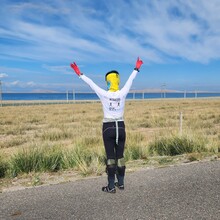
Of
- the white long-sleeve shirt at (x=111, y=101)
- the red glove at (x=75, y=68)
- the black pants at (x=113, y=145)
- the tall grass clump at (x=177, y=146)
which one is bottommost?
the tall grass clump at (x=177, y=146)

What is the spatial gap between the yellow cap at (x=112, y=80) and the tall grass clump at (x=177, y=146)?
13.3 ft

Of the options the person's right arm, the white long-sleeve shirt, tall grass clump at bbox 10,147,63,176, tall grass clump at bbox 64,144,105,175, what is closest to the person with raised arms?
the white long-sleeve shirt

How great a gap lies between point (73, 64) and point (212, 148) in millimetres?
5240

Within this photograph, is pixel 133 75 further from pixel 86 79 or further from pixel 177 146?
pixel 177 146

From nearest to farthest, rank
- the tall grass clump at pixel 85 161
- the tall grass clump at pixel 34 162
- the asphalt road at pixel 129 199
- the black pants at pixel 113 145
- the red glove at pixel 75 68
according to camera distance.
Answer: the asphalt road at pixel 129 199
the black pants at pixel 113 145
the red glove at pixel 75 68
the tall grass clump at pixel 85 161
the tall grass clump at pixel 34 162

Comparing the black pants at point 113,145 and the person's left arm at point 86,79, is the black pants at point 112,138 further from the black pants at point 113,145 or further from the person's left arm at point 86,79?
the person's left arm at point 86,79

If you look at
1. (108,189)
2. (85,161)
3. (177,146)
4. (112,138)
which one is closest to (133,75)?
(112,138)

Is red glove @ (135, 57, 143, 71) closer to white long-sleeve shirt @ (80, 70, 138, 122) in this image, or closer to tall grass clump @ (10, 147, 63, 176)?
white long-sleeve shirt @ (80, 70, 138, 122)

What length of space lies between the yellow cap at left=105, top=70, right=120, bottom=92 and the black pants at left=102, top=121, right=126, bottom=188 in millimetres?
576

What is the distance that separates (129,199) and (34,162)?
121 inches

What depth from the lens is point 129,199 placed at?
523 centimetres

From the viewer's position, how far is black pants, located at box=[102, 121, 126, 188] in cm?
570

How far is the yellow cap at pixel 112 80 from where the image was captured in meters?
5.77

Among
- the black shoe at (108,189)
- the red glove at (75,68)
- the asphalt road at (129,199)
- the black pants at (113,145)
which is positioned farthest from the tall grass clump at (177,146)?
the red glove at (75,68)
